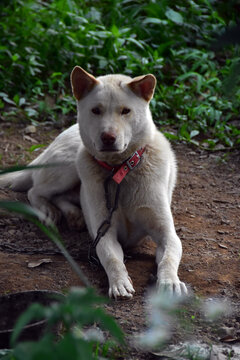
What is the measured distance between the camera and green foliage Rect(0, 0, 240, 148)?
19.7 ft

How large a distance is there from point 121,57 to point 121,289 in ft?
12.9

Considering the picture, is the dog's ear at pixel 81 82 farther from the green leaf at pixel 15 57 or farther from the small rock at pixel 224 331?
the green leaf at pixel 15 57

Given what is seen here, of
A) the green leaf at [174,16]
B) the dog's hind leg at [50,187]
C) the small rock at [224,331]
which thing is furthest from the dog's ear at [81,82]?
the green leaf at [174,16]

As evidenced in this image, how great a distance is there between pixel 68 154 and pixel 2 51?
2813 mm

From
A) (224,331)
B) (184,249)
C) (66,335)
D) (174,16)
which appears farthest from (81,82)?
(174,16)

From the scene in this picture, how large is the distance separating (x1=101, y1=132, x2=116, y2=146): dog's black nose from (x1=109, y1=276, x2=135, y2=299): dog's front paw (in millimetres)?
791

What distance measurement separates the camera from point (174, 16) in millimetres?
6906

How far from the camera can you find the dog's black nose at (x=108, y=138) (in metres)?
3.14

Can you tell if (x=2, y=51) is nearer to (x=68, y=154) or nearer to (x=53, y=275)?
(x=68, y=154)

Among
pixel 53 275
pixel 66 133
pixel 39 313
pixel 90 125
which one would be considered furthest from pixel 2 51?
pixel 39 313

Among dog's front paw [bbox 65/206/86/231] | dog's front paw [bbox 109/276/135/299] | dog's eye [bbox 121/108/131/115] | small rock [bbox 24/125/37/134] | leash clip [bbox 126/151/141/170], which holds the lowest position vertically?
small rock [bbox 24/125/37/134]

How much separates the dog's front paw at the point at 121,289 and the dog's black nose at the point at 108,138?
2.60ft

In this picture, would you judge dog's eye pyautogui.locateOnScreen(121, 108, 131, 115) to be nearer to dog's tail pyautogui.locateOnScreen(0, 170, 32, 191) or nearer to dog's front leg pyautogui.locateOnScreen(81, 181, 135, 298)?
dog's front leg pyautogui.locateOnScreen(81, 181, 135, 298)

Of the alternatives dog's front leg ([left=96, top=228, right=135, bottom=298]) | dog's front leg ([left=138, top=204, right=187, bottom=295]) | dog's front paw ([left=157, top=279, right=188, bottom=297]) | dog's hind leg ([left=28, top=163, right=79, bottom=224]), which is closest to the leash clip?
dog's front leg ([left=138, top=204, right=187, bottom=295])
